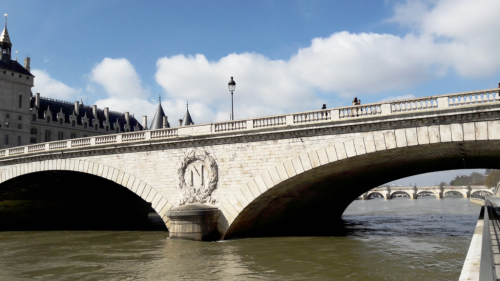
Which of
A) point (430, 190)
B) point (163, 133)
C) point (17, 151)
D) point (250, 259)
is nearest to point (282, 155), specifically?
point (250, 259)

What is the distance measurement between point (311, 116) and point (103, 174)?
13970mm

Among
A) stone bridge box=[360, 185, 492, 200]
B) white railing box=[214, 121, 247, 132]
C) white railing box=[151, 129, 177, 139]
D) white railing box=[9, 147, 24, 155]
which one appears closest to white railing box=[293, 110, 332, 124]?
white railing box=[214, 121, 247, 132]

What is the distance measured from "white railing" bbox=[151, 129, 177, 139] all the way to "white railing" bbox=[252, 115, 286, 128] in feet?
17.4

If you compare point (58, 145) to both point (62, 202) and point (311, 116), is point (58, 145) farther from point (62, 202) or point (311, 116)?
point (311, 116)

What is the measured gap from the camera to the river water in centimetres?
1348

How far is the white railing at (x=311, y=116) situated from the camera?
1902 cm

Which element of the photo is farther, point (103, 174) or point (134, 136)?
point (103, 174)

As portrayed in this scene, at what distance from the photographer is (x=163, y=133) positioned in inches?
943

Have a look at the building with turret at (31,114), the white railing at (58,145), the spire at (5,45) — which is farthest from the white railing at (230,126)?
the spire at (5,45)

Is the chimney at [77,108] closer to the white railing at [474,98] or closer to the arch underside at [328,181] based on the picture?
the arch underside at [328,181]

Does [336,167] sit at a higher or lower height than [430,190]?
lower

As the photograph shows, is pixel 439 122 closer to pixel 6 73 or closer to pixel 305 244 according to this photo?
pixel 305 244

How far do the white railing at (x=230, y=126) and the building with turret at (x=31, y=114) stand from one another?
186 feet

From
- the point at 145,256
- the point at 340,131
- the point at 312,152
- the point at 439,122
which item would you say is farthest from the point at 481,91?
the point at 145,256
